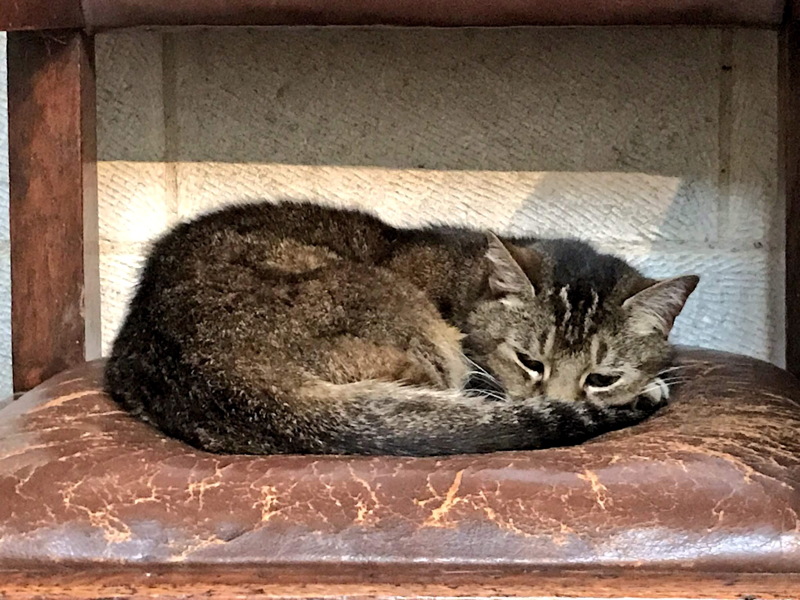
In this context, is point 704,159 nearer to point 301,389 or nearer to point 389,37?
point 389,37

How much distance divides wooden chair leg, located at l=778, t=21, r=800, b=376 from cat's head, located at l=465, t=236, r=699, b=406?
7.5 inches

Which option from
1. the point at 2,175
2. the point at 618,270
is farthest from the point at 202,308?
the point at 2,175

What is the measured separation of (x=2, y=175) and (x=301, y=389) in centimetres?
86

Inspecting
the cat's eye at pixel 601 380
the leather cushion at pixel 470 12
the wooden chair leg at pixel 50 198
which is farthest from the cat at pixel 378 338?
the leather cushion at pixel 470 12

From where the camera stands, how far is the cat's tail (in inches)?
34.4

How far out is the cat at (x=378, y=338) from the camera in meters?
0.91

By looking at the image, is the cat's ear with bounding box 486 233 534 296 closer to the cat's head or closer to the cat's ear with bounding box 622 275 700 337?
the cat's head

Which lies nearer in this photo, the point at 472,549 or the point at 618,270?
the point at 472,549

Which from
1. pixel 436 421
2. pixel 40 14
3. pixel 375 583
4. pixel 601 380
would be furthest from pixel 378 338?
pixel 40 14

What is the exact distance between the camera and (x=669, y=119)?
1.47 m

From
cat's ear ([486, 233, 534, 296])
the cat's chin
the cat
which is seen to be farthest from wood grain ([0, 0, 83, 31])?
the cat's chin

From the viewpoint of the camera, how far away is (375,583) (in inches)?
26.4

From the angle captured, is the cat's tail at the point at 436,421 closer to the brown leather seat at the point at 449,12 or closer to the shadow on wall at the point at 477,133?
the brown leather seat at the point at 449,12

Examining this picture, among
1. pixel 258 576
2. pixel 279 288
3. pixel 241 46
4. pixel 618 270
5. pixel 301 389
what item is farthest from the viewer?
pixel 241 46
